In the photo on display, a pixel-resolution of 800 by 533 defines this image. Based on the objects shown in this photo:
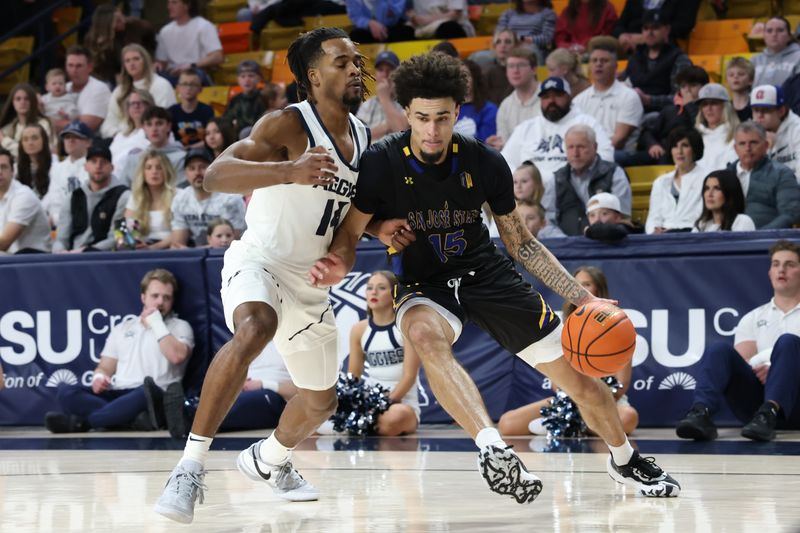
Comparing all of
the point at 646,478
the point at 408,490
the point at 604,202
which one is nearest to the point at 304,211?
the point at 408,490

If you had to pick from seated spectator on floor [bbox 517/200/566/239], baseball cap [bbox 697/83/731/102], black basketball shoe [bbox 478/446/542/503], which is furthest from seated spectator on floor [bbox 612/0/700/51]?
black basketball shoe [bbox 478/446/542/503]

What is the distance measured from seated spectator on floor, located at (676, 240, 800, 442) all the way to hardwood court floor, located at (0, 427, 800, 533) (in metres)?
0.18

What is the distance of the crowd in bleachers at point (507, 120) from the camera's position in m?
9.40

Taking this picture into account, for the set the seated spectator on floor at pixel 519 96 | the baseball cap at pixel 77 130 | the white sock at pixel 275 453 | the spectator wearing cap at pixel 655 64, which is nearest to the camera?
the white sock at pixel 275 453

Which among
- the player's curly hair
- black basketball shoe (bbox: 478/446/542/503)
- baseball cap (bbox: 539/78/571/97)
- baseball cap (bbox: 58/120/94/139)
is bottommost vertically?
black basketball shoe (bbox: 478/446/542/503)

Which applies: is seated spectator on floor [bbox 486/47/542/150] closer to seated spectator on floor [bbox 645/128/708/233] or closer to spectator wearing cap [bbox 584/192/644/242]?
seated spectator on floor [bbox 645/128/708/233]

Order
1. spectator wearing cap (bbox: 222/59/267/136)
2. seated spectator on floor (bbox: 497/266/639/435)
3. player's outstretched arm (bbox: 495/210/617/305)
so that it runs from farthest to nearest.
→ spectator wearing cap (bbox: 222/59/267/136) < seated spectator on floor (bbox: 497/266/639/435) < player's outstretched arm (bbox: 495/210/617/305)

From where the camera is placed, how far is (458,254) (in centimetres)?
517

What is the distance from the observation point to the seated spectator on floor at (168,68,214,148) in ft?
39.9

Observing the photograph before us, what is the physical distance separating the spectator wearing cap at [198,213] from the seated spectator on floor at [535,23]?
3866 millimetres

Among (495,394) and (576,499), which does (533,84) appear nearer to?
(495,394)

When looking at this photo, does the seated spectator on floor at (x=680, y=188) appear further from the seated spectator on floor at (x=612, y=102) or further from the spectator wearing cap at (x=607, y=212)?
the seated spectator on floor at (x=612, y=102)

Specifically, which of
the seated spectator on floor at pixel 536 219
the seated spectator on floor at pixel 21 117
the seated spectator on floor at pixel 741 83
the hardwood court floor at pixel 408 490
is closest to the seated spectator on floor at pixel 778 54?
the seated spectator on floor at pixel 741 83

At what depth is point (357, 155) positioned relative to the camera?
5223mm
